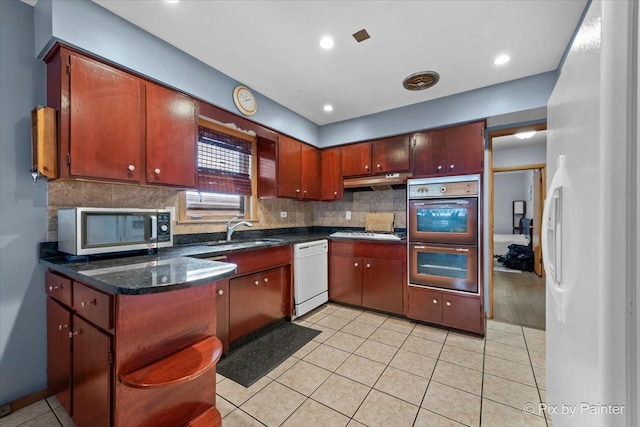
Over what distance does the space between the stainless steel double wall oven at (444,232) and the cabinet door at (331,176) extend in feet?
3.43

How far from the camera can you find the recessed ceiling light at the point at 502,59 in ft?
6.91

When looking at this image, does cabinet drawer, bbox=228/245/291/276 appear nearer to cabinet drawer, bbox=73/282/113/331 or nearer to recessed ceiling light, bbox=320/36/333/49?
cabinet drawer, bbox=73/282/113/331

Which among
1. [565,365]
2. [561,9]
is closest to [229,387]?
[565,365]

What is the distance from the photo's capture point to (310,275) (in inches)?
123

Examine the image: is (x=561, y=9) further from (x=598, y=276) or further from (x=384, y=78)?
(x=598, y=276)

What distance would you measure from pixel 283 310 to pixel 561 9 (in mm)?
3378

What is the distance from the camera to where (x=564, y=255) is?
980 mm

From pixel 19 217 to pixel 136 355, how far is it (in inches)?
54.4

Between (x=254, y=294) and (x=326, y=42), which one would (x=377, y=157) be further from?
(x=254, y=294)

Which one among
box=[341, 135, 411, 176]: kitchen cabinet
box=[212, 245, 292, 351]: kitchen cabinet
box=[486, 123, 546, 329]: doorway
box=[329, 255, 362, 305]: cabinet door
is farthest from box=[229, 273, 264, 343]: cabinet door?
box=[486, 123, 546, 329]: doorway

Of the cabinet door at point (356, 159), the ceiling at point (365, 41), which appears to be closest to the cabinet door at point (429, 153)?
the ceiling at point (365, 41)

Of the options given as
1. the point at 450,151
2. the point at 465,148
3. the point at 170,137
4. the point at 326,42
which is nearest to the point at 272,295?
the point at 170,137

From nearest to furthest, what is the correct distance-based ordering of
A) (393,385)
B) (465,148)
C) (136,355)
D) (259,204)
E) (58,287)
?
(136,355), (58,287), (393,385), (465,148), (259,204)

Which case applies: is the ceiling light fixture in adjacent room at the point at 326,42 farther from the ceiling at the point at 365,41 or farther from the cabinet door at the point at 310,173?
the cabinet door at the point at 310,173
